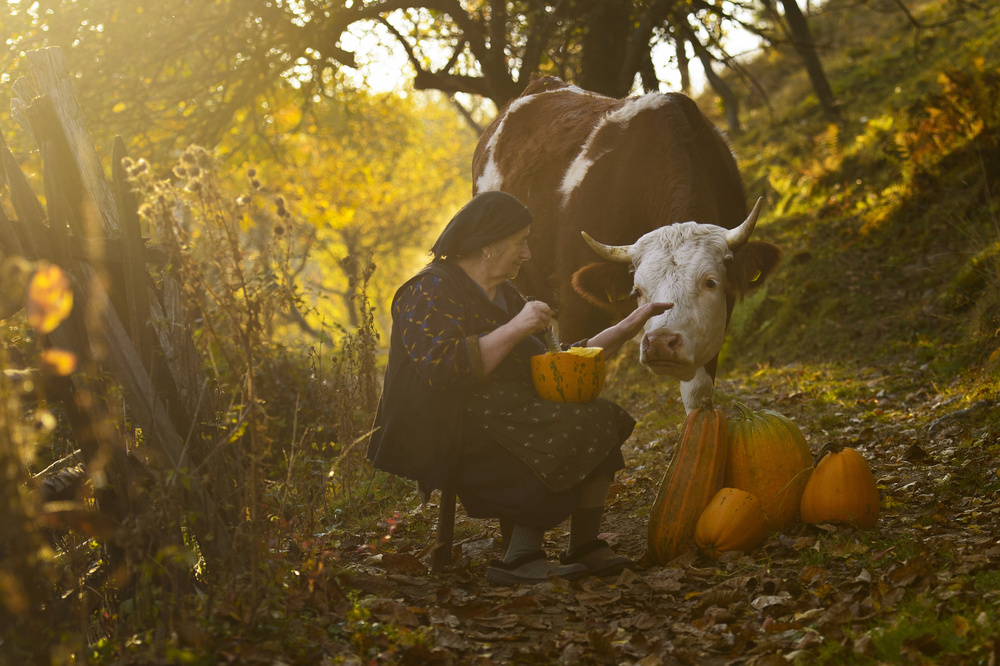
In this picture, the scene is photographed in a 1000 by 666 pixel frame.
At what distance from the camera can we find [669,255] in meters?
5.05

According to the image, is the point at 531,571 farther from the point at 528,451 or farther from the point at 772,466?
the point at 772,466

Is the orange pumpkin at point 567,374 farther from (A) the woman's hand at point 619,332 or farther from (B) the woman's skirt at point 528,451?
(A) the woman's hand at point 619,332

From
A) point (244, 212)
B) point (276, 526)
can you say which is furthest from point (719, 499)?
point (244, 212)

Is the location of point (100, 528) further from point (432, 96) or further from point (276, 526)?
point (432, 96)

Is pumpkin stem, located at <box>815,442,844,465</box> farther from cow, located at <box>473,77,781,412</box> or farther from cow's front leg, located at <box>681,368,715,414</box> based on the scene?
cow's front leg, located at <box>681,368,715,414</box>

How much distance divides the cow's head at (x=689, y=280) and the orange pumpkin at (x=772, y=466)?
74cm

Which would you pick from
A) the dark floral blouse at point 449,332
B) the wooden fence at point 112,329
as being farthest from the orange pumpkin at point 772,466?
→ the wooden fence at point 112,329

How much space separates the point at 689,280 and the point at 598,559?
1915mm

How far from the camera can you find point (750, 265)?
17.3 feet

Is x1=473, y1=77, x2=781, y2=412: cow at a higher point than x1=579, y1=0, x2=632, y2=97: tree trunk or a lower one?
lower

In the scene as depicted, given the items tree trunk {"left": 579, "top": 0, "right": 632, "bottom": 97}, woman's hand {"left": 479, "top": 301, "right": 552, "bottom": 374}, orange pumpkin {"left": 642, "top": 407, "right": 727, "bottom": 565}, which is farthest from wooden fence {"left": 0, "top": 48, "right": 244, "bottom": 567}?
tree trunk {"left": 579, "top": 0, "right": 632, "bottom": 97}

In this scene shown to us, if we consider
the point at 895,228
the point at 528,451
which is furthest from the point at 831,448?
the point at 895,228

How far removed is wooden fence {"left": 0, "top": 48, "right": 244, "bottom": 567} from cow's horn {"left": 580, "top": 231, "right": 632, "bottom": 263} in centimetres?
278

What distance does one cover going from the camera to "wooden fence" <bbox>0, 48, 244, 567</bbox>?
3168mm
